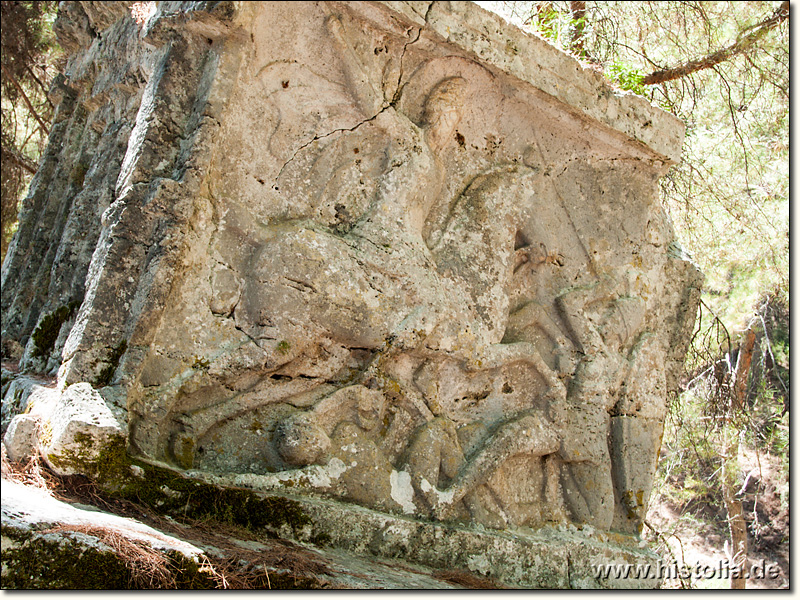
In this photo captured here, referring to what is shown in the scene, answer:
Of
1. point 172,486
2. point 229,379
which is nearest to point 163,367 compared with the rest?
point 229,379

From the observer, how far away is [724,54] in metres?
6.76

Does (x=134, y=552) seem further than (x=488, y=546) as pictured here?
No

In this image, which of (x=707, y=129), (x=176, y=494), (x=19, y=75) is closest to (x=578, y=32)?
(x=707, y=129)

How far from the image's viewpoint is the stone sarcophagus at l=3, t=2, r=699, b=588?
357cm

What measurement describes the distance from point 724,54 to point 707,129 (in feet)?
4.16

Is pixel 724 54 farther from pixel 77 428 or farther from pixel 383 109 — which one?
pixel 77 428

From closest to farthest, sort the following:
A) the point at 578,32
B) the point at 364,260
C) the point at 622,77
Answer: the point at 364,260 → the point at 622,77 → the point at 578,32

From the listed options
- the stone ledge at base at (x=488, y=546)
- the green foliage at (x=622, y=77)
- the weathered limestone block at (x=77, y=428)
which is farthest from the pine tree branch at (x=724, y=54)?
the weathered limestone block at (x=77, y=428)

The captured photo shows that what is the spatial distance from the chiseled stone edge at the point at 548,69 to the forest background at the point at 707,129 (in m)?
1.02

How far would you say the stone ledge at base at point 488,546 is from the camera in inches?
139

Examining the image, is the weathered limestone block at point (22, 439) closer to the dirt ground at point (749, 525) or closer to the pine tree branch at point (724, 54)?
the pine tree branch at point (724, 54)

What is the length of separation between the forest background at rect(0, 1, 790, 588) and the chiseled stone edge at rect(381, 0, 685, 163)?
1.02m

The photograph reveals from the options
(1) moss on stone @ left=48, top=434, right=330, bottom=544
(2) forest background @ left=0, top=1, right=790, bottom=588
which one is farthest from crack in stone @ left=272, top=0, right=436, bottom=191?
(2) forest background @ left=0, top=1, right=790, bottom=588

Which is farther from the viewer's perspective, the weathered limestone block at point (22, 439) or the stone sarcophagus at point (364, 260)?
the stone sarcophagus at point (364, 260)
